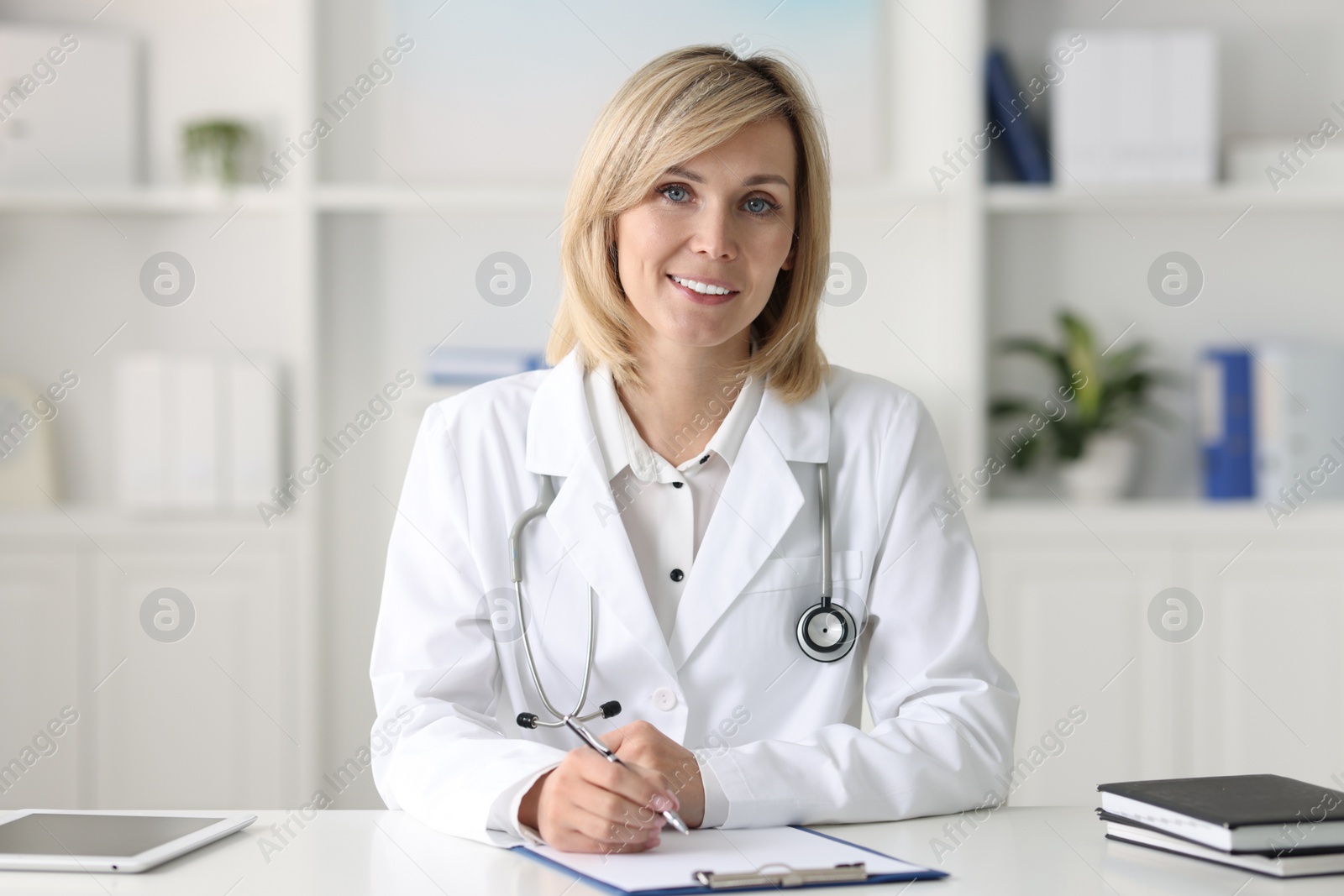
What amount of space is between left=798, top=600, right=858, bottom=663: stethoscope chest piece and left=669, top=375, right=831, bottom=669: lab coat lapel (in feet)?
0.31

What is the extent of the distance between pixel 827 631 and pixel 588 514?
0.34 m

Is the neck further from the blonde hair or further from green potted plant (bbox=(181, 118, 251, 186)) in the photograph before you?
green potted plant (bbox=(181, 118, 251, 186))

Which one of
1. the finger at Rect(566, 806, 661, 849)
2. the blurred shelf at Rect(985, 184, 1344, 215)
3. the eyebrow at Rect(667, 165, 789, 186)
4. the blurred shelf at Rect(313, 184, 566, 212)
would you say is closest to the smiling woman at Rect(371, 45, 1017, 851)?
the eyebrow at Rect(667, 165, 789, 186)

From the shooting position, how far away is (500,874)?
1.09 m

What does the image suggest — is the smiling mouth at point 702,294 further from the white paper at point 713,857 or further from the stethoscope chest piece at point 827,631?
the white paper at point 713,857

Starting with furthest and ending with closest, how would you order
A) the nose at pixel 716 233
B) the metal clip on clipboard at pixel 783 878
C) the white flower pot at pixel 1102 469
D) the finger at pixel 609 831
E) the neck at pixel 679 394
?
the white flower pot at pixel 1102 469, the neck at pixel 679 394, the nose at pixel 716 233, the finger at pixel 609 831, the metal clip on clipboard at pixel 783 878

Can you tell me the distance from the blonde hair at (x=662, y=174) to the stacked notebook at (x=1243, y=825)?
73 cm

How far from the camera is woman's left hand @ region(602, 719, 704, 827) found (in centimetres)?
121

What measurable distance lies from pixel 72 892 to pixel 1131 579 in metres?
2.50

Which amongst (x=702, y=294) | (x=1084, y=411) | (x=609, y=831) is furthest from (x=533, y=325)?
(x=609, y=831)

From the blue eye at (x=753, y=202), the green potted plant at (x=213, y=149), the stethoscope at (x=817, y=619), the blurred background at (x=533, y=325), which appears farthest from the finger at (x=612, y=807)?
the green potted plant at (x=213, y=149)

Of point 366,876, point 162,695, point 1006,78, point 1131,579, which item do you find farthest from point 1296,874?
point 162,695

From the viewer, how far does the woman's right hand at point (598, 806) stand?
44.4 inches

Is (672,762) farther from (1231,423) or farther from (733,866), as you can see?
(1231,423)
